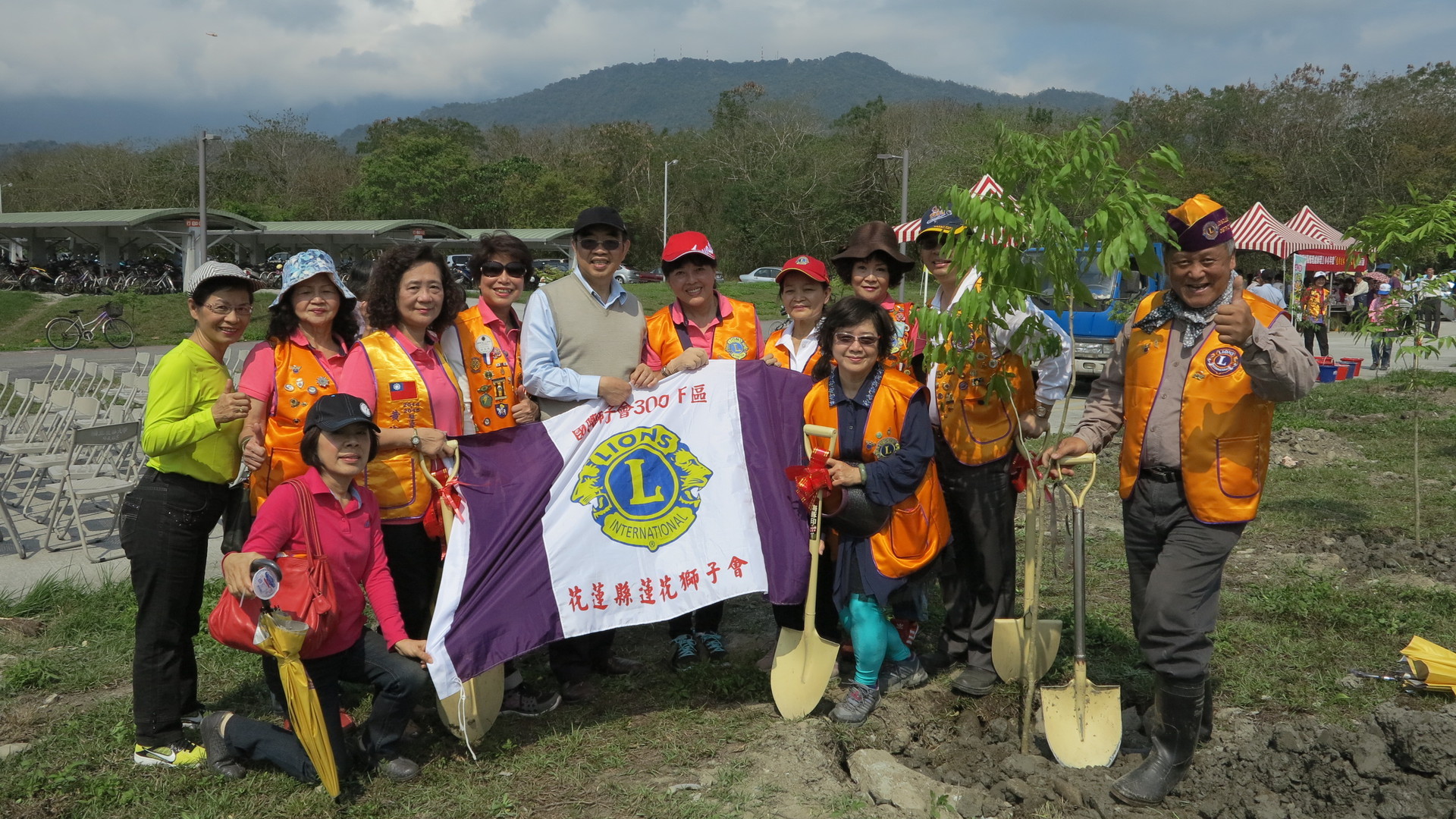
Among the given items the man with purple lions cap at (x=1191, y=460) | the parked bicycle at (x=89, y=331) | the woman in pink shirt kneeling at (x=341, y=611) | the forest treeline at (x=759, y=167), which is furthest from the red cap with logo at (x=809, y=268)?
the forest treeline at (x=759, y=167)

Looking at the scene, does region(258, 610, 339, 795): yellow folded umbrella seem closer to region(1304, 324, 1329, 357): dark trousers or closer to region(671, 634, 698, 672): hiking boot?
region(671, 634, 698, 672): hiking boot

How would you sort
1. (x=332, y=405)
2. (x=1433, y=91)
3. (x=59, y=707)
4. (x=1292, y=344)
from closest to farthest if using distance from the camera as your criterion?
(x=1292, y=344), (x=332, y=405), (x=59, y=707), (x=1433, y=91)

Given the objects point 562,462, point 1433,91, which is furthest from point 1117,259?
point 1433,91

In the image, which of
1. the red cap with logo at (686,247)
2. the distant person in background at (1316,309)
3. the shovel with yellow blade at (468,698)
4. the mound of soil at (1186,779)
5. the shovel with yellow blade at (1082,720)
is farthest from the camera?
the distant person in background at (1316,309)

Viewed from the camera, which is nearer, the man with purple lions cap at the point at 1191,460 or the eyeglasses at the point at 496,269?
the man with purple lions cap at the point at 1191,460

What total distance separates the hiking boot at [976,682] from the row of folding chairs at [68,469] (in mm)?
5935

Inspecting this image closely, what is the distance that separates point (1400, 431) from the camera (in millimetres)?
12109

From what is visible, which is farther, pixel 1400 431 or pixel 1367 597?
pixel 1400 431

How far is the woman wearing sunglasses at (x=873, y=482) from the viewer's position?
14.6 feet

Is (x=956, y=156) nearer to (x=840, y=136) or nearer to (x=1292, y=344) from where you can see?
Result: (x=840, y=136)

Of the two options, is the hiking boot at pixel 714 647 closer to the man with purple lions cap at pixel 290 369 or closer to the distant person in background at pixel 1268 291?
the man with purple lions cap at pixel 290 369

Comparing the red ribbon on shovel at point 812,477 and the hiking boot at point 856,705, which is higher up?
the red ribbon on shovel at point 812,477

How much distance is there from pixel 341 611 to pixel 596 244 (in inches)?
77.8

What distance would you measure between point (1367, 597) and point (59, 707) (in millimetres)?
6991
